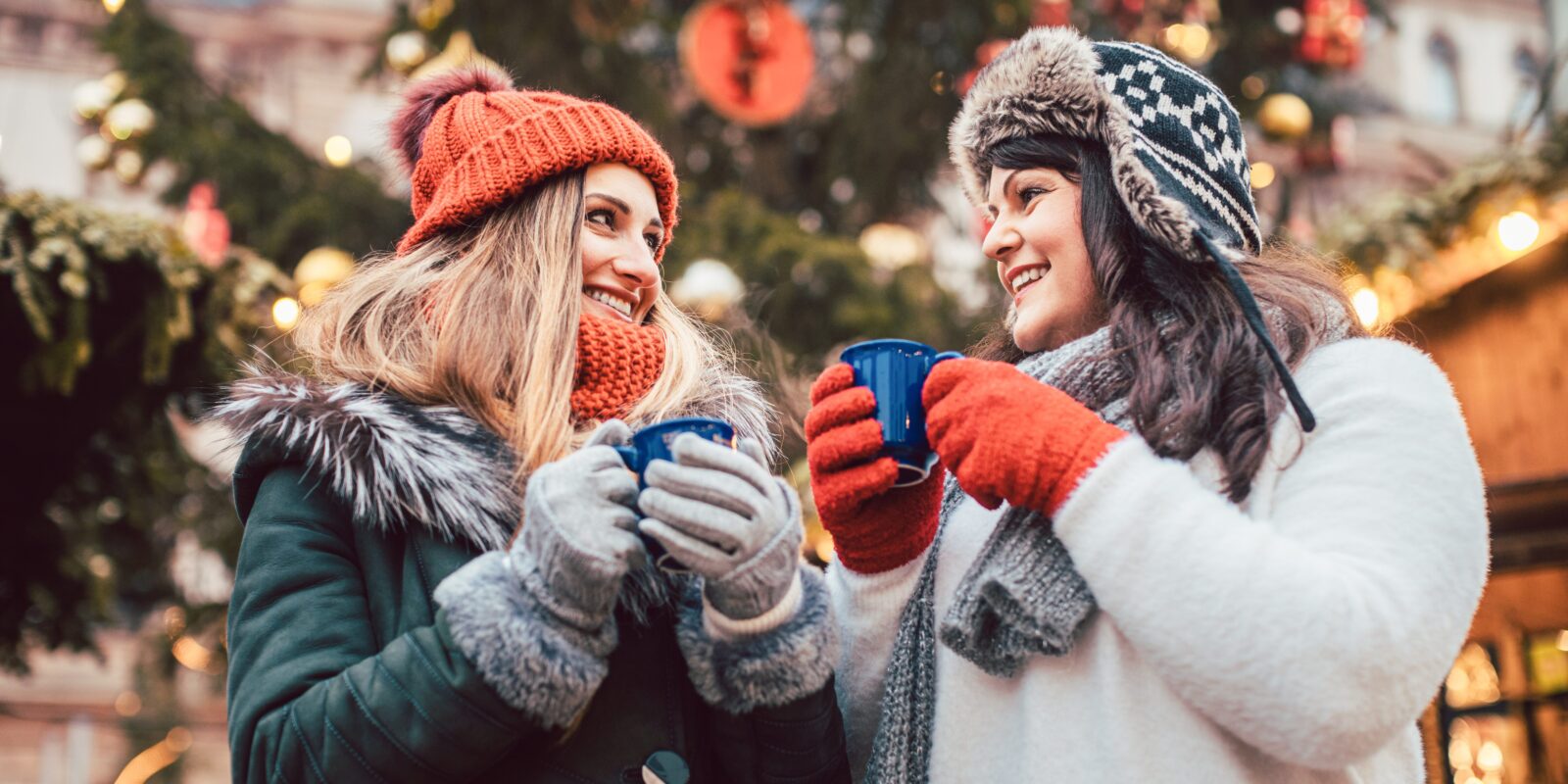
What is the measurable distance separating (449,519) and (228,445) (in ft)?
1.24

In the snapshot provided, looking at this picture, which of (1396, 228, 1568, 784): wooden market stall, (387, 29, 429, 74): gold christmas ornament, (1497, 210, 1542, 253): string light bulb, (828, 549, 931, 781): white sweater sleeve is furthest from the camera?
(387, 29, 429, 74): gold christmas ornament

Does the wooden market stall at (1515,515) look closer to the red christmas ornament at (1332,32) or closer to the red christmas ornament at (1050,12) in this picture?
the red christmas ornament at (1332,32)

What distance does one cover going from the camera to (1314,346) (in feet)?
5.91

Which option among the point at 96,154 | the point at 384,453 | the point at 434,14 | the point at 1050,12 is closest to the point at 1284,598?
the point at 384,453

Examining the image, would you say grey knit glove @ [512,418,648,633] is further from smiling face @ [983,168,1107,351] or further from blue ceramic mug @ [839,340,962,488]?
smiling face @ [983,168,1107,351]

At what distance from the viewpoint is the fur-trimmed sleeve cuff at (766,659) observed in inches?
66.6

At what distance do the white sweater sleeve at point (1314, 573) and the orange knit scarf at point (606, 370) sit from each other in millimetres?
755

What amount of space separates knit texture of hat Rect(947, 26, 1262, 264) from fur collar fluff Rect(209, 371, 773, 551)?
969 mm

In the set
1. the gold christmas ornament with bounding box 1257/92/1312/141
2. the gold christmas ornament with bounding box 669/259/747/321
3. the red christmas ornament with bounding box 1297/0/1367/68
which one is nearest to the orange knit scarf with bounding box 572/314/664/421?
the gold christmas ornament with bounding box 669/259/747/321

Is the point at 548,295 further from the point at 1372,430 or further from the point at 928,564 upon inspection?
the point at 1372,430

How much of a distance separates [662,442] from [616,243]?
0.72 m

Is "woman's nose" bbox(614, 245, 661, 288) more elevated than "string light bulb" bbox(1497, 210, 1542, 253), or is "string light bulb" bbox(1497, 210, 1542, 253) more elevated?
"woman's nose" bbox(614, 245, 661, 288)

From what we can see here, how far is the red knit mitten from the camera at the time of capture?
5.76 ft

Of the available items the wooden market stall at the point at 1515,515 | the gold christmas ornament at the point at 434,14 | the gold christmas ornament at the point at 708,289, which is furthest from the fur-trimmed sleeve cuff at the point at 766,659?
the gold christmas ornament at the point at 434,14
